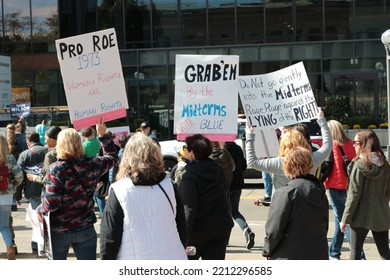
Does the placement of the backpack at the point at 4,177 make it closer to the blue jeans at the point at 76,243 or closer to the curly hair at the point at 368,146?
the blue jeans at the point at 76,243

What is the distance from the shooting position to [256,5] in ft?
101

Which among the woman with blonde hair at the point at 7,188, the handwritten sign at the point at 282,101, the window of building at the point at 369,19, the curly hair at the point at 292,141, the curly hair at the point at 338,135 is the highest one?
the window of building at the point at 369,19

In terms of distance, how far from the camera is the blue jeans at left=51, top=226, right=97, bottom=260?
616cm

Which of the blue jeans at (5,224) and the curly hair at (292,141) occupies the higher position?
the curly hair at (292,141)

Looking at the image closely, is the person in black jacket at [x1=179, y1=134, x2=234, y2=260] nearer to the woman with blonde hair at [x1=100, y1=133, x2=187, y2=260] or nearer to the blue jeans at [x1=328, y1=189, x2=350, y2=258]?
the woman with blonde hair at [x1=100, y1=133, x2=187, y2=260]

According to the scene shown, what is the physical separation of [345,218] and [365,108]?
2183cm

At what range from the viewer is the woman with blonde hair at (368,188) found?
742 cm

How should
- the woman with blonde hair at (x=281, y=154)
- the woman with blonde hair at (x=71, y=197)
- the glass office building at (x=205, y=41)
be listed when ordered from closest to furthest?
the woman with blonde hair at (x=71, y=197) < the woman with blonde hair at (x=281, y=154) < the glass office building at (x=205, y=41)

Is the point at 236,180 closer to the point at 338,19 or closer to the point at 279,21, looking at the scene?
the point at 338,19

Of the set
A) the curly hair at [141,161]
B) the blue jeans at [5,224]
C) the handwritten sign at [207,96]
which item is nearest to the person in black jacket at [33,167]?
the blue jeans at [5,224]

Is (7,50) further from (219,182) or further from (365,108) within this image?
(219,182)

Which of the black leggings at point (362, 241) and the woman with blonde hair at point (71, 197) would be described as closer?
the woman with blonde hair at point (71, 197)

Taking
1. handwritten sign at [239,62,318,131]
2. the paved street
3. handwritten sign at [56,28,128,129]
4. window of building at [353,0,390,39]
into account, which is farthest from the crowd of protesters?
window of building at [353,0,390,39]

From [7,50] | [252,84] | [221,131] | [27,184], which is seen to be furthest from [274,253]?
[7,50]
